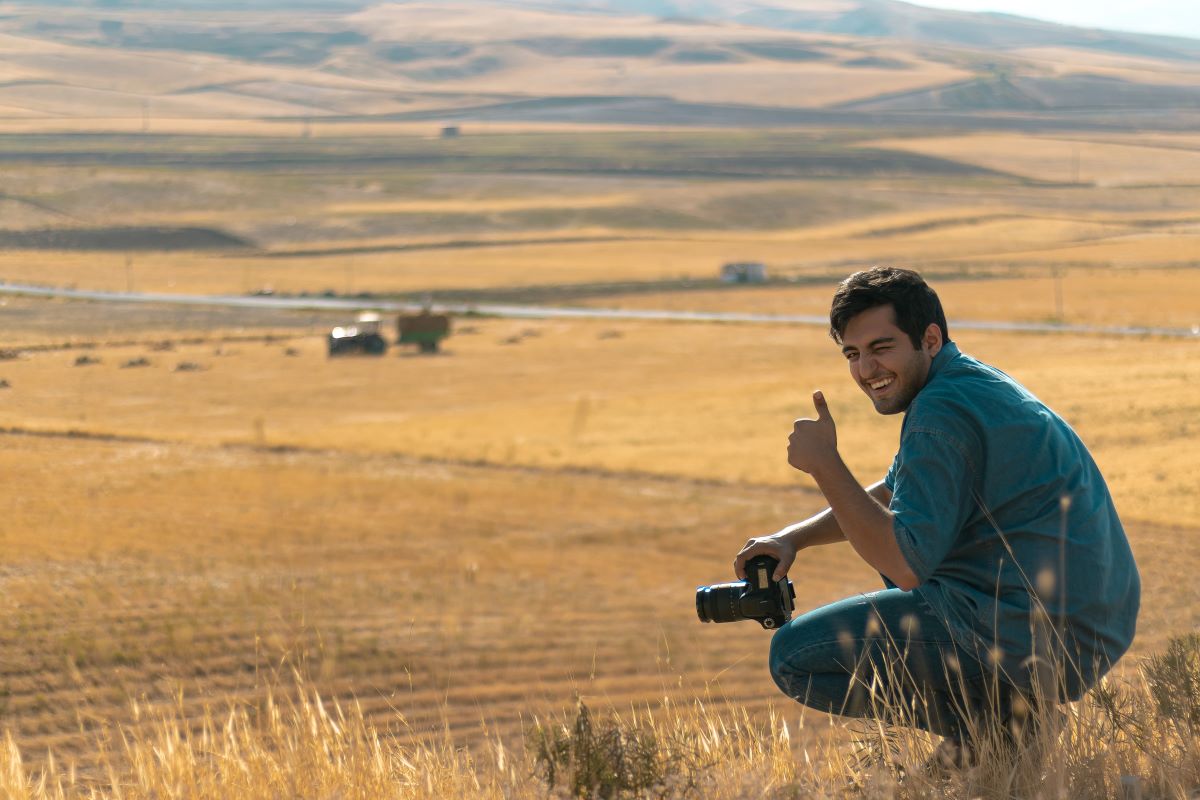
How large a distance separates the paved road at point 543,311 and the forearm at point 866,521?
49.7 meters

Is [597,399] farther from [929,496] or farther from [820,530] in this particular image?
[929,496]

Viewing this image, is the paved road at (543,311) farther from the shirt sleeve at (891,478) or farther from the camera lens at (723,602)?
the shirt sleeve at (891,478)

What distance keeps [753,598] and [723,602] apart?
81 millimetres

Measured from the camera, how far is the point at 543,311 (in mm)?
67062

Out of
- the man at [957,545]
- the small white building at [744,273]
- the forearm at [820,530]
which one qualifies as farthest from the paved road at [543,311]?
the man at [957,545]

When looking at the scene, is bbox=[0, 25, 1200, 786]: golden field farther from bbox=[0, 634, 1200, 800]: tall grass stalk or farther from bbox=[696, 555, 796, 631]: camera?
bbox=[696, 555, 796, 631]: camera

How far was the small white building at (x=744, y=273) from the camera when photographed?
7844cm

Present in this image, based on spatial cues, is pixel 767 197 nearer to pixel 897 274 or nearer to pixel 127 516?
pixel 127 516

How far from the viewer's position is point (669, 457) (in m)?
31.8

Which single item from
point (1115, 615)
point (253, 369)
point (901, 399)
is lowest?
point (253, 369)

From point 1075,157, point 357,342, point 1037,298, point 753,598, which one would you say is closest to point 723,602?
point 753,598

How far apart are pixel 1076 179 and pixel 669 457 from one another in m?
120

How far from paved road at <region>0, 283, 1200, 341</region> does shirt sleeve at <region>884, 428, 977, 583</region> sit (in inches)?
1959

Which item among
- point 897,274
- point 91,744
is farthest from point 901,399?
point 91,744
